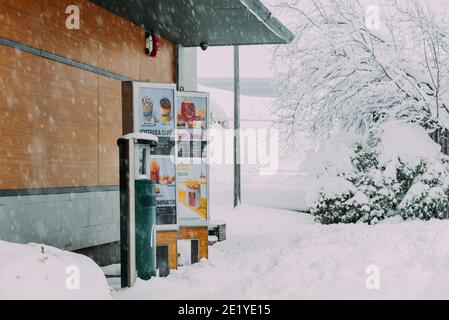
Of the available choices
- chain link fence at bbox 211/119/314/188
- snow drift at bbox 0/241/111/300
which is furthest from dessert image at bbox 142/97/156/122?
chain link fence at bbox 211/119/314/188

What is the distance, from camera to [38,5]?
324 inches

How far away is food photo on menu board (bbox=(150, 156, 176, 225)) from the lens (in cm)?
904

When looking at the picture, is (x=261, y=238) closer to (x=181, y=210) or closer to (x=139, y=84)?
(x=181, y=210)

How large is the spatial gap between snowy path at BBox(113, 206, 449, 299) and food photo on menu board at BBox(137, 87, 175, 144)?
72.7 inches

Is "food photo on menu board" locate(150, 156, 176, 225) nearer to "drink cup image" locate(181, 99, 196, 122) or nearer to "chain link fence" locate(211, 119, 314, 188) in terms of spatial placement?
"drink cup image" locate(181, 99, 196, 122)

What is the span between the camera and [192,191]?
9867 mm

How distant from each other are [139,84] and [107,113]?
5.30 ft

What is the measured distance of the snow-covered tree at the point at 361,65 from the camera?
13.2 meters

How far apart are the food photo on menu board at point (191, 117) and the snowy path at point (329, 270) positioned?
5.77 feet

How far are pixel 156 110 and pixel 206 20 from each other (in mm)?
2400

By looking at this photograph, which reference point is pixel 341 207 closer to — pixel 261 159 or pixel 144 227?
pixel 144 227

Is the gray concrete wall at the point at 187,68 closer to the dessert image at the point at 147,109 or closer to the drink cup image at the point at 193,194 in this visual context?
the drink cup image at the point at 193,194

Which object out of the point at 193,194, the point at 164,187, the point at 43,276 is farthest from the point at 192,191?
the point at 43,276
